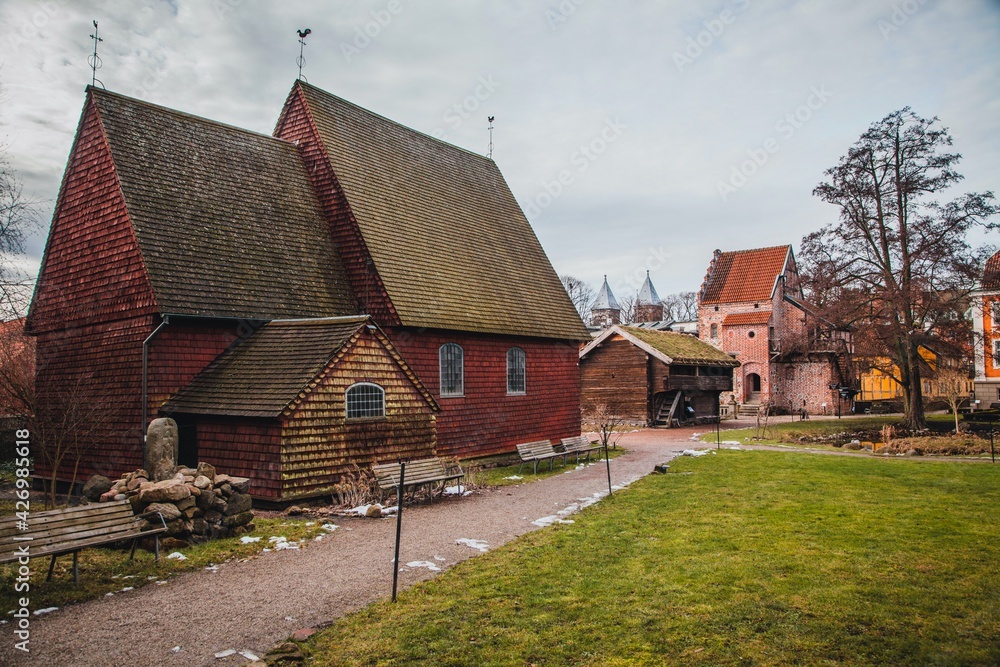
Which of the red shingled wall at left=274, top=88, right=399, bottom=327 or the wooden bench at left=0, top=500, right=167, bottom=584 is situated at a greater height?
the red shingled wall at left=274, top=88, right=399, bottom=327

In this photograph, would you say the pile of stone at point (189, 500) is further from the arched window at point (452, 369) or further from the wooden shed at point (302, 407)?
the arched window at point (452, 369)

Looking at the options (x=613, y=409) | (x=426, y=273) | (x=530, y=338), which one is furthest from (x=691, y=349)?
(x=426, y=273)

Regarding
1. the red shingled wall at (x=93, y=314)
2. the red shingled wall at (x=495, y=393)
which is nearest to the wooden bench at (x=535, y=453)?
the red shingled wall at (x=495, y=393)

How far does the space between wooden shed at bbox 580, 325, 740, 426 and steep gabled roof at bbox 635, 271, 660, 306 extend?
115ft

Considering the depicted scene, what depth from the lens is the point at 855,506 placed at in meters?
11.6

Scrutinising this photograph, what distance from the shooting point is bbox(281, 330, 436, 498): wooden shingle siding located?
12.3 m

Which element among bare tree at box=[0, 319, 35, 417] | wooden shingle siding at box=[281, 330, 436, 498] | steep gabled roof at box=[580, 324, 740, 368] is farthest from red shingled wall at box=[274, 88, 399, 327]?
steep gabled roof at box=[580, 324, 740, 368]

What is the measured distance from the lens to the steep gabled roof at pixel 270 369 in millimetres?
12461

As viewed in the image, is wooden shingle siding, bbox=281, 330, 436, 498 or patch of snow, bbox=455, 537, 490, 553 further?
wooden shingle siding, bbox=281, 330, 436, 498

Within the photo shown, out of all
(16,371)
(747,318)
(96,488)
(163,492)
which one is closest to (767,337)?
(747,318)

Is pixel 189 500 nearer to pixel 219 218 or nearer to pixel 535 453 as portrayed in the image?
pixel 219 218

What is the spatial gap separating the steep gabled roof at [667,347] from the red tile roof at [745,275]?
9093 millimetres

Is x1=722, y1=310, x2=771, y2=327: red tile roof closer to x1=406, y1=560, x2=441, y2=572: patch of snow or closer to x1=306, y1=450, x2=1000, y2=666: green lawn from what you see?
x1=306, y1=450, x2=1000, y2=666: green lawn

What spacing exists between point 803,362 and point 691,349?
1284 centimetres
